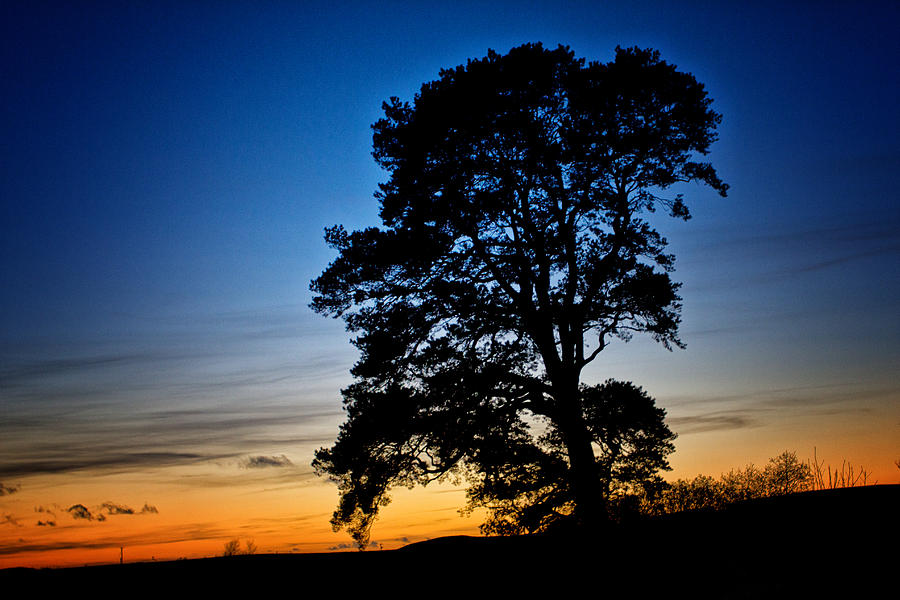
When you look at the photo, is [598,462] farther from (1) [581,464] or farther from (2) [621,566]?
(2) [621,566]

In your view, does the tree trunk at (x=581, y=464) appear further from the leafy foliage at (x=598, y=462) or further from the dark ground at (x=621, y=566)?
the dark ground at (x=621, y=566)

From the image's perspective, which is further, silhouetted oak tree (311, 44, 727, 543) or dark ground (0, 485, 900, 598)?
silhouetted oak tree (311, 44, 727, 543)

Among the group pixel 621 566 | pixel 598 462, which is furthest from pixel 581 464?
pixel 621 566

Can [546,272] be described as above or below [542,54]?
below

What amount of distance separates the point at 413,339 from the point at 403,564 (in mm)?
7504

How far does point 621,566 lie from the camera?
970cm

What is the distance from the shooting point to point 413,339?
17.4 metres

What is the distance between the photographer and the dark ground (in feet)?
27.6

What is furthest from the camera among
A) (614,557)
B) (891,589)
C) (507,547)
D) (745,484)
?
(745,484)

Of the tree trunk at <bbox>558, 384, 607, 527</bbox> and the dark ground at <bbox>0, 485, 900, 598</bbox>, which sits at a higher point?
the tree trunk at <bbox>558, 384, 607, 527</bbox>

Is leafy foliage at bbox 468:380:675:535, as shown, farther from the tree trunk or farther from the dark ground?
the dark ground

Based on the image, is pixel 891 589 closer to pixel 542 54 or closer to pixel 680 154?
pixel 680 154

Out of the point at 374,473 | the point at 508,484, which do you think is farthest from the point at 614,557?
the point at 374,473

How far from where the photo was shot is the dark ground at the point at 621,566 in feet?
27.6
